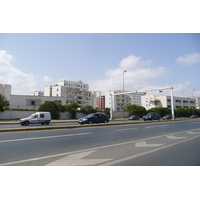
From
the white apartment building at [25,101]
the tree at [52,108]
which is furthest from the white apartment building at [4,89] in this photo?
the tree at [52,108]

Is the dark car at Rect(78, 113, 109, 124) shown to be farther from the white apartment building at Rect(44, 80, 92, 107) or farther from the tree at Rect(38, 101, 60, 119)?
the white apartment building at Rect(44, 80, 92, 107)

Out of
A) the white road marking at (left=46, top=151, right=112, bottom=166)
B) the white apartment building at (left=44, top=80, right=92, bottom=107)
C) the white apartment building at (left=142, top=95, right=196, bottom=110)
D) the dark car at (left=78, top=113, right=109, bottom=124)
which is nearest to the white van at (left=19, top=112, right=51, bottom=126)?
the dark car at (left=78, top=113, right=109, bottom=124)

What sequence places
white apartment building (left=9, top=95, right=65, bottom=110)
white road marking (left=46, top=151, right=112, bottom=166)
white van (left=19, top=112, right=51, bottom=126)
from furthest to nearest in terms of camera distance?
white apartment building (left=9, top=95, right=65, bottom=110)
white van (left=19, top=112, right=51, bottom=126)
white road marking (left=46, top=151, right=112, bottom=166)

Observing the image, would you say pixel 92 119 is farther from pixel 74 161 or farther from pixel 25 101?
pixel 25 101

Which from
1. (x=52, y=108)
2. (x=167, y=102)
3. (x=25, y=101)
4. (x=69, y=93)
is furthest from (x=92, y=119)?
(x=167, y=102)

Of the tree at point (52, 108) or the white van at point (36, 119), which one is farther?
the tree at point (52, 108)

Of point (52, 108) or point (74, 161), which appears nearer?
point (74, 161)

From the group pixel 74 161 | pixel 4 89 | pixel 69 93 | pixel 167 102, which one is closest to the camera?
pixel 74 161

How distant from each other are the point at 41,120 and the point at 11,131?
10301 mm

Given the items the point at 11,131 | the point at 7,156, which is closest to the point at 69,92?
the point at 11,131

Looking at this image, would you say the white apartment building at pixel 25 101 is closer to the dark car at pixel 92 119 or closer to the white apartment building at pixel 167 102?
the dark car at pixel 92 119

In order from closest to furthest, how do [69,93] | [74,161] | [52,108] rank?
1. [74,161]
2. [52,108]
3. [69,93]

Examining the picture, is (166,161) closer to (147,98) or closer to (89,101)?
(89,101)

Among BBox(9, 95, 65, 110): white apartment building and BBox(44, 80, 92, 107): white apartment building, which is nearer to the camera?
BBox(9, 95, 65, 110): white apartment building
